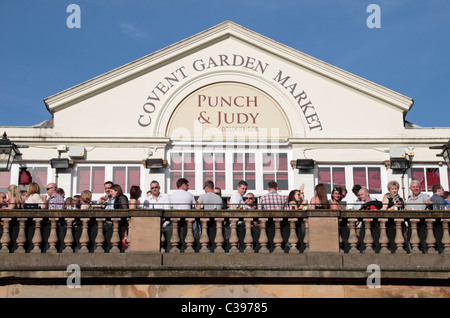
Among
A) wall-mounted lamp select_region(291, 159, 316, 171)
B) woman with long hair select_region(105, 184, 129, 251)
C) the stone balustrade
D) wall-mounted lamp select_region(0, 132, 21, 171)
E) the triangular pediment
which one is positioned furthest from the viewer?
the triangular pediment

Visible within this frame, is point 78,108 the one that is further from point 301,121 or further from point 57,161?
point 301,121

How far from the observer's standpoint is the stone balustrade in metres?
10.7

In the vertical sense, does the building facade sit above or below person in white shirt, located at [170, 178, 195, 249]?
above

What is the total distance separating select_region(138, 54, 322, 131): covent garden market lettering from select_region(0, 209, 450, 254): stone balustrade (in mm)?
7758

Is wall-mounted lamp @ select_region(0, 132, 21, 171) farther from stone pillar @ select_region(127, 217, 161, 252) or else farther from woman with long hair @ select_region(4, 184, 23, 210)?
stone pillar @ select_region(127, 217, 161, 252)

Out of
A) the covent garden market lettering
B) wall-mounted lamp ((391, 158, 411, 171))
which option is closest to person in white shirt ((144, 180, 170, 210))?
the covent garden market lettering

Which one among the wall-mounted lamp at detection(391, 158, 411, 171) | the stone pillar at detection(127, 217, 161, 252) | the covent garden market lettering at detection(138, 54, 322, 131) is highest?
the covent garden market lettering at detection(138, 54, 322, 131)

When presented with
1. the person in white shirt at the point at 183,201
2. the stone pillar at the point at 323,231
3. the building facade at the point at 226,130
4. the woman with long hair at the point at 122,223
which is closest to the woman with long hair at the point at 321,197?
the stone pillar at the point at 323,231

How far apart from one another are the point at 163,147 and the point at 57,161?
9.23 ft

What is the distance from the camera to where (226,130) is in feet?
60.1

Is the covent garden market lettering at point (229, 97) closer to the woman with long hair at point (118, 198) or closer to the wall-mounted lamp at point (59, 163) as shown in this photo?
the wall-mounted lamp at point (59, 163)

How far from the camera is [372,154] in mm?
18344

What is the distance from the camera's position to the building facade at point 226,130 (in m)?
18.1

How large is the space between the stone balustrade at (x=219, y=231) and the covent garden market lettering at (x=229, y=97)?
776 cm
